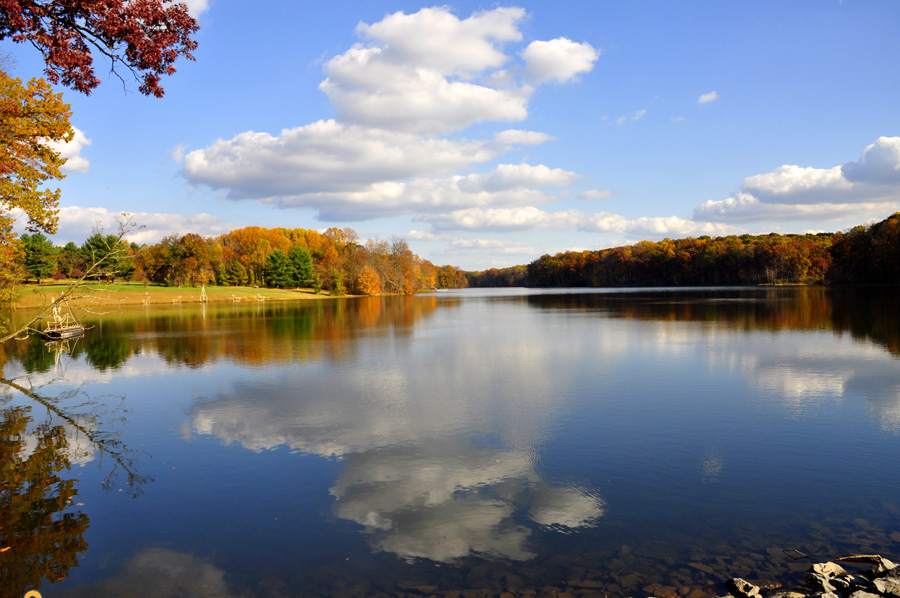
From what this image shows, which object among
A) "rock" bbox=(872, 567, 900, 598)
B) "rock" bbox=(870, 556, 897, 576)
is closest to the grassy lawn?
"rock" bbox=(870, 556, 897, 576)

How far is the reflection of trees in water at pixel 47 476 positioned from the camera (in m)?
5.92

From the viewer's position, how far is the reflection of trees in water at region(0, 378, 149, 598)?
19.4ft

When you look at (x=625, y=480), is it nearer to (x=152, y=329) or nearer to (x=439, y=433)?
(x=439, y=433)

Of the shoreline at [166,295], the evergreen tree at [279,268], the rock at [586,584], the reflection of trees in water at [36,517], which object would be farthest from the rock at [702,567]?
the evergreen tree at [279,268]

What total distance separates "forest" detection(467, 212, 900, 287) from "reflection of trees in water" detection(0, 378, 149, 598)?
97.5 metres

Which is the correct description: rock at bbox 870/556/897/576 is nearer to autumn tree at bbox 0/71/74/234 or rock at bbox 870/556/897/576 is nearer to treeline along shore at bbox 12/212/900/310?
autumn tree at bbox 0/71/74/234

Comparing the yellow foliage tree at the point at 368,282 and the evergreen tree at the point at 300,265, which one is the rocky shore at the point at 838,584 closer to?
the yellow foliage tree at the point at 368,282

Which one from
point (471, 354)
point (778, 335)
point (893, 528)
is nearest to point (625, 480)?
point (893, 528)

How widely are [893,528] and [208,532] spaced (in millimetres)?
8252

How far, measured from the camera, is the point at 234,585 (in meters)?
5.38

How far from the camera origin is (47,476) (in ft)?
27.7

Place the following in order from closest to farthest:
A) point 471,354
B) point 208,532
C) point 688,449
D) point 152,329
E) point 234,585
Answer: point 234,585 → point 208,532 → point 688,449 → point 471,354 → point 152,329

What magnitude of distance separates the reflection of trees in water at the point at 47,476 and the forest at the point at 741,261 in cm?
9746

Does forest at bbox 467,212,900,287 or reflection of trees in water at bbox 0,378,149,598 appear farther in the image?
forest at bbox 467,212,900,287
